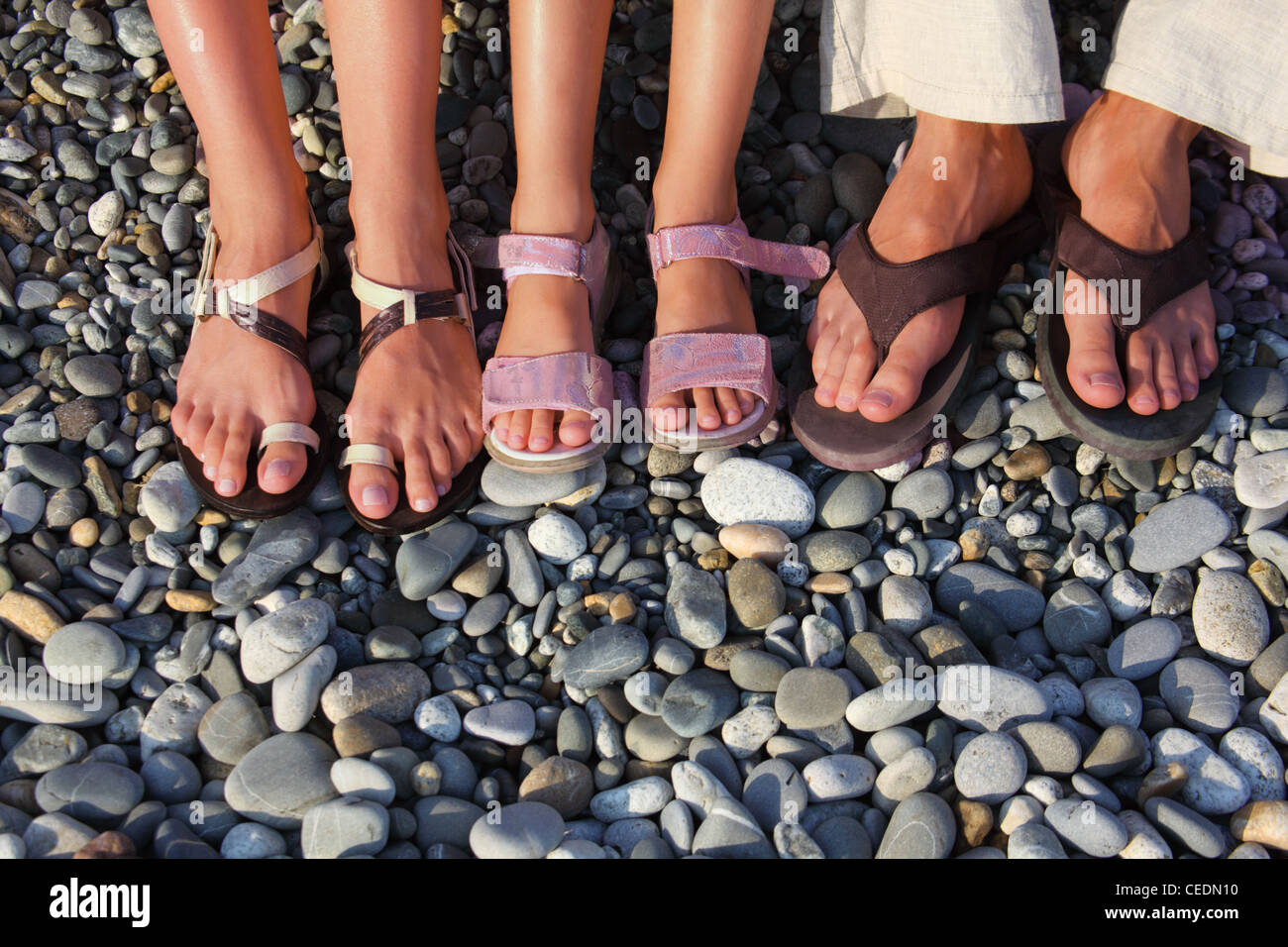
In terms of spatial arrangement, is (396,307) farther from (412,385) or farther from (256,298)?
(256,298)

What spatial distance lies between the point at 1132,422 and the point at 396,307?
171 centimetres

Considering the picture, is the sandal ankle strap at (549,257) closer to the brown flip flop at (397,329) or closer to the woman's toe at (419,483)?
the brown flip flop at (397,329)

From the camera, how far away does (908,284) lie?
2.10 metres

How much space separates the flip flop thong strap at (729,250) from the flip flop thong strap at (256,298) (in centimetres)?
86

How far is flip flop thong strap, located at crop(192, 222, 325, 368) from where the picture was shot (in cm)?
209

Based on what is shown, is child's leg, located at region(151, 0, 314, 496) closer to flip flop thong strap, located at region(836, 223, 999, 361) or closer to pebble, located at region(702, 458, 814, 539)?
pebble, located at region(702, 458, 814, 539)

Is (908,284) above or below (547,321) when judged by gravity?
above

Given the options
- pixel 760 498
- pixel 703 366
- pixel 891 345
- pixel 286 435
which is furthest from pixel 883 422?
pixel 286 435

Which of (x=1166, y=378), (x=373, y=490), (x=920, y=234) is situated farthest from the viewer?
(x=920, y=234)

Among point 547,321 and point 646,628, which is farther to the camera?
point 547,321

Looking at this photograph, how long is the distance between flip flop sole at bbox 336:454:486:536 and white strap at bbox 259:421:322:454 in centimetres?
10

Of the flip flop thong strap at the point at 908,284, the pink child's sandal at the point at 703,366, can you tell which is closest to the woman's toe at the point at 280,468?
the pink child's sandal at the point at 703,366

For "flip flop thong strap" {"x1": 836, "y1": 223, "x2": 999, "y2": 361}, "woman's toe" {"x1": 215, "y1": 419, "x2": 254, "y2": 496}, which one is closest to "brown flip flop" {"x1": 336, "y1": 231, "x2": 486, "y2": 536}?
"woman's toe" {"x1": 215, "y1": 419, "x2": 254, "y2": 496}

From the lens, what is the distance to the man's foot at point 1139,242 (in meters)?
2.06
